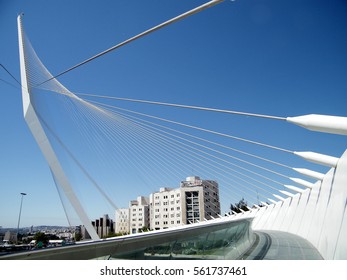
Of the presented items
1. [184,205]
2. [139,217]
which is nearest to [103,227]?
[139,217]

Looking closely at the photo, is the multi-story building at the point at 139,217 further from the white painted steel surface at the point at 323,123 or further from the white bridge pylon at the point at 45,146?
the white painted steel surface at the point at 323,123

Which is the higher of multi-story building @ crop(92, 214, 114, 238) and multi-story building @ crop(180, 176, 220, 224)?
multi-story building @ crop(180, 176, 220, 224)

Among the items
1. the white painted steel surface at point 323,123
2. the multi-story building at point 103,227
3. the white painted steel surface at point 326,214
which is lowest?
the multi-story building at point 103,227

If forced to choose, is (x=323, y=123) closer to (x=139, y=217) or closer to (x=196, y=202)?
(x=196, y=202)

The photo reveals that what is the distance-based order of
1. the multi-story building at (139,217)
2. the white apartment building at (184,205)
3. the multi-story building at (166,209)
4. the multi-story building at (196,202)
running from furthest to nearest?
the multi-story building at (139,217)
the multi-story building at (166,209)
the white apartment building at (184,205)
the multi-story building at (196,202)

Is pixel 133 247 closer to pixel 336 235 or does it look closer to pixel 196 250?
pixel 196 250

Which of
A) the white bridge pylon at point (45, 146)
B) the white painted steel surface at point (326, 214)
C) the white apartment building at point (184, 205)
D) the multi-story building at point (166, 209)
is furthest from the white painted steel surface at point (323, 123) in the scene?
the multi-story building at point (166, 209)

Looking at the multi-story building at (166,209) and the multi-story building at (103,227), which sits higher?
the multi-story building at (166,209)

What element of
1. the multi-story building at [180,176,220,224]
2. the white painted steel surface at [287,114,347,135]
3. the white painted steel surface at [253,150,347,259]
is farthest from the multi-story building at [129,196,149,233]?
the white painted steel surface at [287,114,347,135]

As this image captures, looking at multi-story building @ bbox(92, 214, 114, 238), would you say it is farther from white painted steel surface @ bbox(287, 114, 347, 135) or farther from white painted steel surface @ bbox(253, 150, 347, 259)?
white painted steel surface @ bbox(287, 114, 347, 135)

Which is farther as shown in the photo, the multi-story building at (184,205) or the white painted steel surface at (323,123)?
the multi-story building at (184,205)
